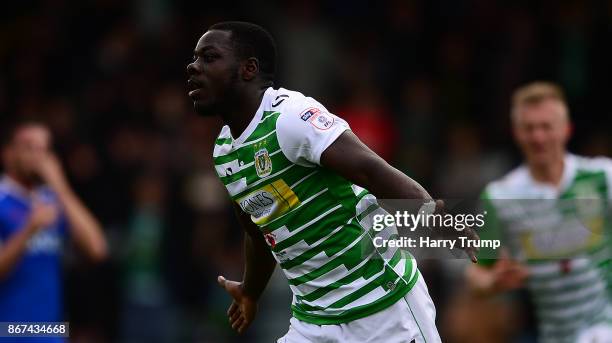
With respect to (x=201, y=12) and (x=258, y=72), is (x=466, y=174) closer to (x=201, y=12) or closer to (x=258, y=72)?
(x=201, y=12)

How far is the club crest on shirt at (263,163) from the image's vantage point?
4.52 meters

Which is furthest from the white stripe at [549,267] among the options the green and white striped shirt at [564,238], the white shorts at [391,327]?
the white shorts at [391,327]

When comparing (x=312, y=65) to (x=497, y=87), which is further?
(x=312, y=65)

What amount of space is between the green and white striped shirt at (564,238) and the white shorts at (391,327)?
16.6 inches

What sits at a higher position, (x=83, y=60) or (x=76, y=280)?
(x=83, y=60)

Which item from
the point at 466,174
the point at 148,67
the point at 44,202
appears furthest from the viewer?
the point at 148,67

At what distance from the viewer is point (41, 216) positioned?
6.68 meters

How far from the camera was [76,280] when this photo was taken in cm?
1027

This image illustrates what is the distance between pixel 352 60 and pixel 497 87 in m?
1.54

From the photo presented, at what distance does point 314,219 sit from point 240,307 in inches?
34.3

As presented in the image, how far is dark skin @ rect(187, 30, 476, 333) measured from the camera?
420 cm

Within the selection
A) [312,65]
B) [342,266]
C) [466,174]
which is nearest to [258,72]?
[342,266]

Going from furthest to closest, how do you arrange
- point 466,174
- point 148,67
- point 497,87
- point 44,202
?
point 148,67, point 497,87, point 466,174, point 44,202

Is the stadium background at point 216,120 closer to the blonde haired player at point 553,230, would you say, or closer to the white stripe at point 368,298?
the blonde haired player at point 553,230
